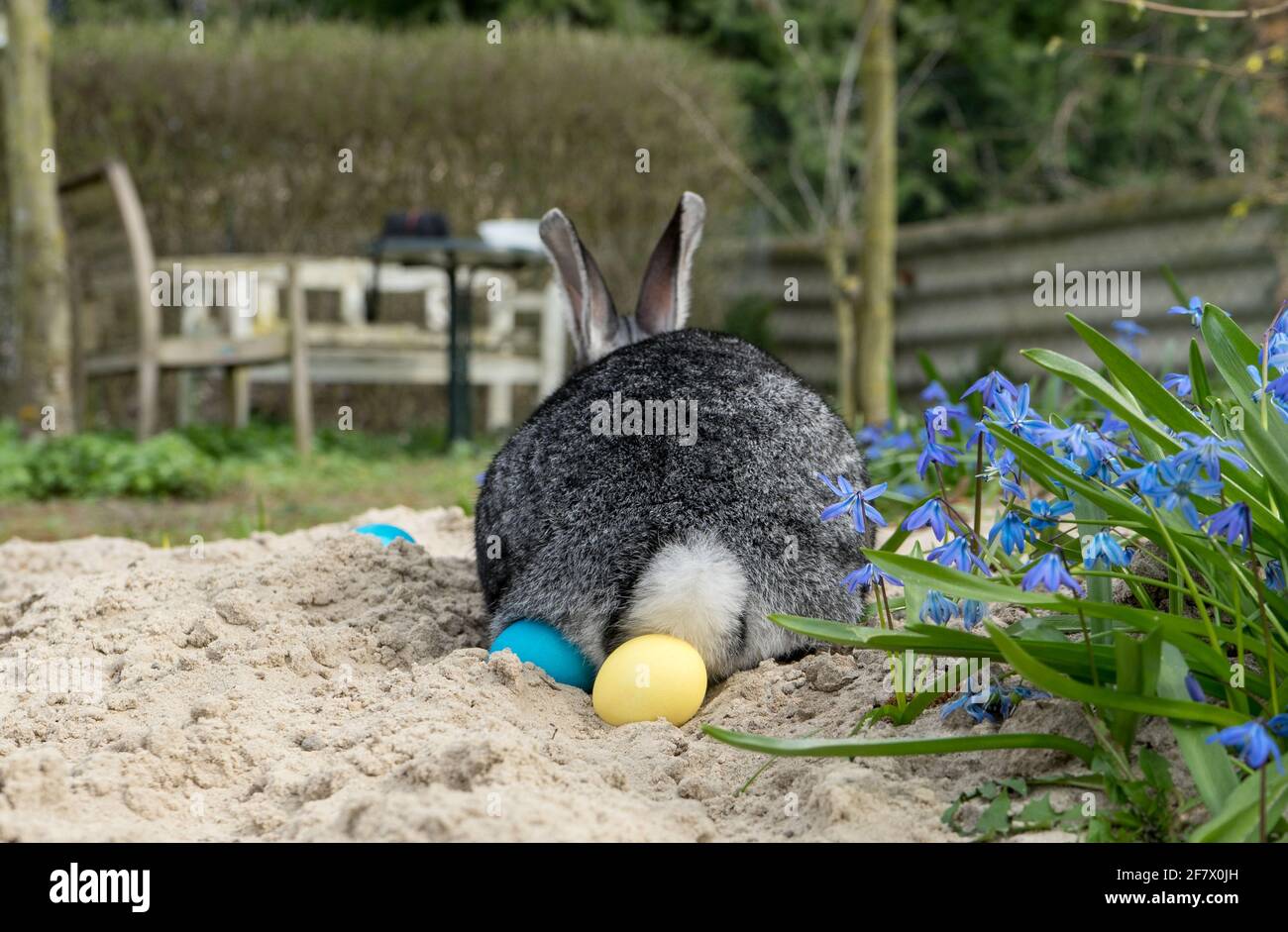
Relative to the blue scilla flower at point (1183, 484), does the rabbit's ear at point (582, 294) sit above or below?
above

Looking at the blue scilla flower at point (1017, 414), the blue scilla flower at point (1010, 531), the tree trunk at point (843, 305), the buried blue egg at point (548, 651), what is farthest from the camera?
the tree trunk at point (843, 305)

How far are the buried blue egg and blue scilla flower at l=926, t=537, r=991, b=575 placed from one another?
2.91ft

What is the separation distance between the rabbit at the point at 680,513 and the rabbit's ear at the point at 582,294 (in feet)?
A: 1.06

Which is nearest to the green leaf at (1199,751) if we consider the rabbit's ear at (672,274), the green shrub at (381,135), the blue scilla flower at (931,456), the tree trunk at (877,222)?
the blue scilla flower at (931,456)

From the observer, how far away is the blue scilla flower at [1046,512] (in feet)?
7.55

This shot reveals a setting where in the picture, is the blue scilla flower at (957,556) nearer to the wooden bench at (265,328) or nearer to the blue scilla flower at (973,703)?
the blue scilla flower at (973,703)

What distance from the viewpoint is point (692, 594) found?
8.93 ft

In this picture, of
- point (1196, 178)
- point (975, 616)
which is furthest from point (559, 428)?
point (1196, 178)

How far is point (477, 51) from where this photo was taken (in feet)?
38.3

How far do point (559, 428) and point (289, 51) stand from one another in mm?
9932

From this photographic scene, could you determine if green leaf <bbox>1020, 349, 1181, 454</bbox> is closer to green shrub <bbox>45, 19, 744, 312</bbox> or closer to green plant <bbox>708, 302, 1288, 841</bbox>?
green plant <bbox>708, 302, 1288, 841</bbox>

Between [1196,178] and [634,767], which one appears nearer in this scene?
[634,767]

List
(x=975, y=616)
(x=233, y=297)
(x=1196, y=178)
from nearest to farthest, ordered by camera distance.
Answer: (x=975, y=616), (x=233, y=297), (x=1196, y=178)
